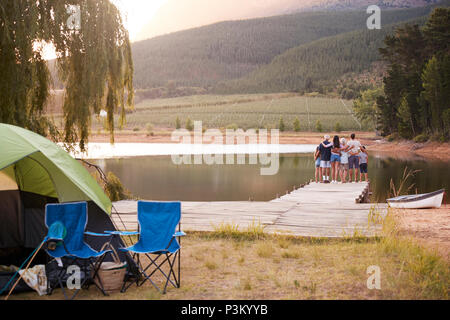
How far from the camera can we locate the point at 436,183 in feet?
65.2

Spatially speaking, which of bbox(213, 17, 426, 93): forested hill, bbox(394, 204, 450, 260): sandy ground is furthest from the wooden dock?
bbox(213, 17, 426, 93): forested hill

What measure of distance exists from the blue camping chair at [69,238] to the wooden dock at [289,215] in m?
1.50

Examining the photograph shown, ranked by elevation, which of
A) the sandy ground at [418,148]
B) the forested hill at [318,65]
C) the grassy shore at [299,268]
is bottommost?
the sandy ground at [418,148]

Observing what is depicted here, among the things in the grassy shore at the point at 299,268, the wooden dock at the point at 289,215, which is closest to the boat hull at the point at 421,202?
the wooden dock at the point at 289,215

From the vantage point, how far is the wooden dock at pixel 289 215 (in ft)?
27.0

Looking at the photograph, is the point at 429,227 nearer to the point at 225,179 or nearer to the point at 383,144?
the point at 225,179

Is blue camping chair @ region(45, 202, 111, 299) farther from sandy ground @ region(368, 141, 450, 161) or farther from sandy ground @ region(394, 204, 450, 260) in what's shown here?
sandy ground @ region(368, 141, 450, 161)

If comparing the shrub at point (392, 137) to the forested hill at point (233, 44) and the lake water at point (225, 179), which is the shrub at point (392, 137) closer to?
the lake water at point (225, 179)

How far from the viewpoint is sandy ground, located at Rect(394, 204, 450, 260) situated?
7.16m

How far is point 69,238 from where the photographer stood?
17.6 feet

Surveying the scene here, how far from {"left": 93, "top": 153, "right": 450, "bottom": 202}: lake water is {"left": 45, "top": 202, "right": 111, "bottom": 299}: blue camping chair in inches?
425

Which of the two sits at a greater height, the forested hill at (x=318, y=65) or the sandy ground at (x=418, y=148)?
the forested hill at (x=318, y=65)
